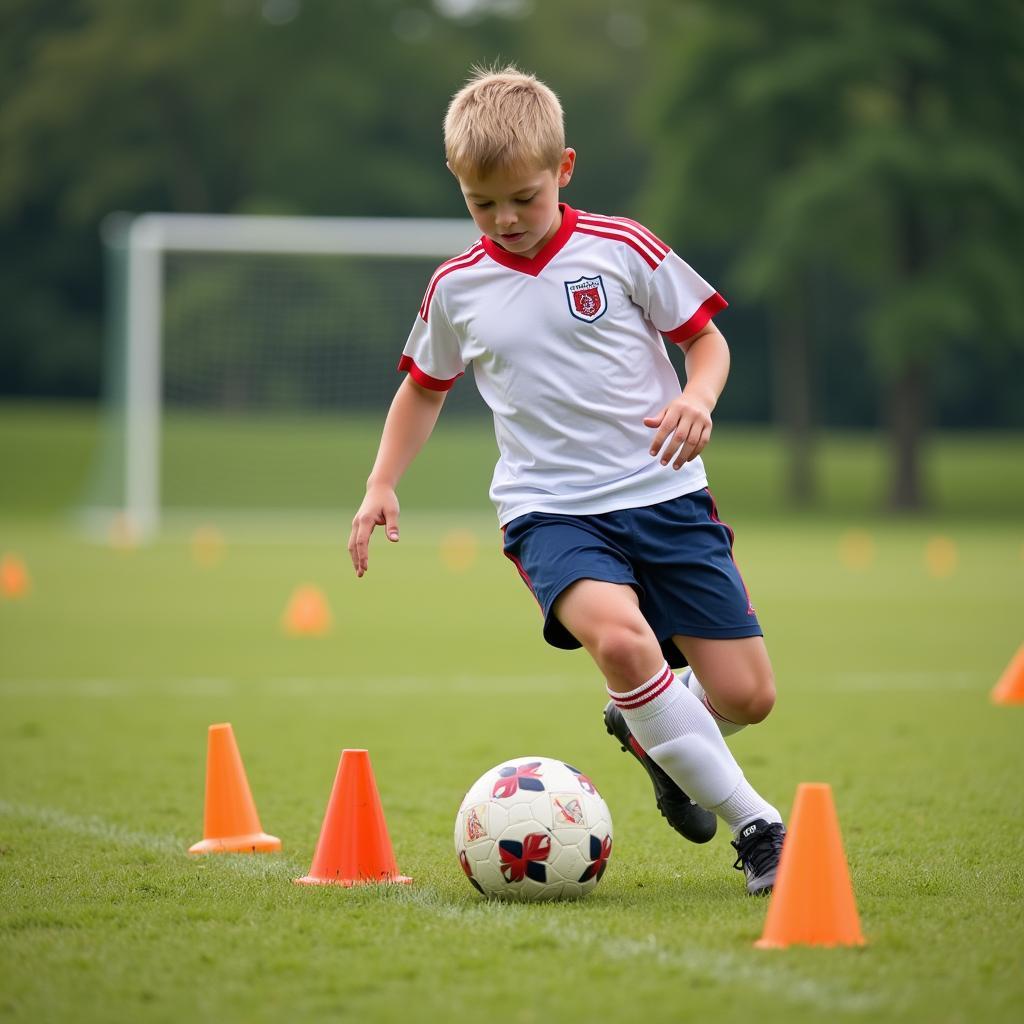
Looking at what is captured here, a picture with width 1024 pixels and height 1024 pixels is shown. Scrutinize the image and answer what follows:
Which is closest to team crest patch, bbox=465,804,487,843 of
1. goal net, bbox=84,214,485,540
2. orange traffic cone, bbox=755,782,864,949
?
orange traffic cone, bbox=755,782,864,949

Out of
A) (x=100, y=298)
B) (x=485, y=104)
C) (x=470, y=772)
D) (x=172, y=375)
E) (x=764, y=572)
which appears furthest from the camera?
(x=100, y=298)

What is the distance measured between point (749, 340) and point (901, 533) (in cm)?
2684

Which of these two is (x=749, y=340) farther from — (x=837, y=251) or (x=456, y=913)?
(x=456, y=913)

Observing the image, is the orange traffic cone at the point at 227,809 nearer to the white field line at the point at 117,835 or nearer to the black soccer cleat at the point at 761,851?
the white field line at the point at 117,835

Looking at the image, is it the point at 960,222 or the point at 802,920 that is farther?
the point at 960,222

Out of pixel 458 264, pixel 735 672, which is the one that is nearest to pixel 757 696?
pixel 735 672

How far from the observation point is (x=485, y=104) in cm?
443

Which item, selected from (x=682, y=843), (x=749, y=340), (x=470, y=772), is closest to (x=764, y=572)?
(x=470, y=772)

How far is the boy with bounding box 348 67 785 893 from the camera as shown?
171 inches

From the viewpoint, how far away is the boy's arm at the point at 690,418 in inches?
167

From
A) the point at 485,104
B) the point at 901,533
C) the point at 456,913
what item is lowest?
the point at 901,533

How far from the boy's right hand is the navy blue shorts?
44cm

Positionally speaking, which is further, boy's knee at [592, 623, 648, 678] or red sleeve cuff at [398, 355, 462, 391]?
red sleeve cuff at [398, 355, 462, 391]

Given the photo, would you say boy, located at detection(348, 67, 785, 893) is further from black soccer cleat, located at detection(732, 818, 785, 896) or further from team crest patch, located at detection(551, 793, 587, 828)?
team crest patch, located at detection(551, 793, 587, 828)
